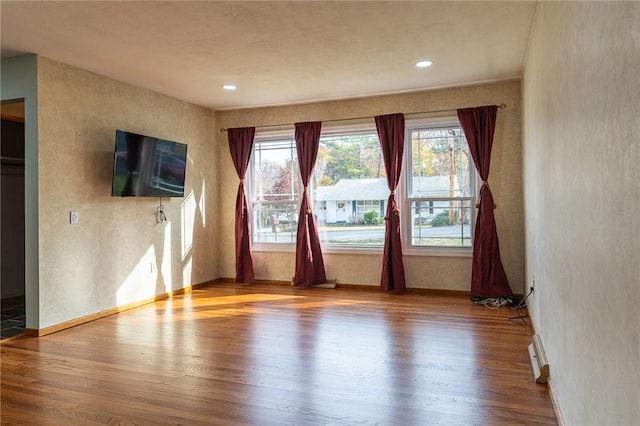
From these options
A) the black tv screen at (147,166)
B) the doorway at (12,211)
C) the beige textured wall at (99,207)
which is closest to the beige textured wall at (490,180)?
the beige textured wall at (99,207)

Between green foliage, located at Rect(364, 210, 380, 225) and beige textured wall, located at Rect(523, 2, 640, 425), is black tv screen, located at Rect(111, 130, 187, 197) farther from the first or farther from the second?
beige textured wall, located at Rect(523, 2, 640, 425)

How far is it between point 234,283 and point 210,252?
0.58 meters

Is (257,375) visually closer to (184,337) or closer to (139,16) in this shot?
(184,337)

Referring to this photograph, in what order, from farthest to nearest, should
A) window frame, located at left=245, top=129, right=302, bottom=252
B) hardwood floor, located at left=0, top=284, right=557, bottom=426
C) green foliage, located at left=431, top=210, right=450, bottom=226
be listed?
window frame, located at left=245, top=129, right=302, bottom=252, green foliage, located at left=431, top=210, right=450, bottom=226, hardwood floor, located at left=0, top=284, right=557, bottom=426

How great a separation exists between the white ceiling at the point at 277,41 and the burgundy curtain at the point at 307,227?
2.92 ft

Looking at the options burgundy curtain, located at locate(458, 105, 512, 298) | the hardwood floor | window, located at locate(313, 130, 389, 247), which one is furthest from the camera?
window, located at locate(313, 130, 389, 247)

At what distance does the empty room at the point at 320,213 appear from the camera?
5.90 ft

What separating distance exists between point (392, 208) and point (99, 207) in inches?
133

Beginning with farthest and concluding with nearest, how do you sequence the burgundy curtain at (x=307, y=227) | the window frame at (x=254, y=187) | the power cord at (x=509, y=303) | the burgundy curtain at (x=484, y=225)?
the window frame at (x=254, y=187), the burgundy curtain at (x=307, y=227), the burgundy curtain at (x=484, y=225), the power cord at (x=509, y=303)

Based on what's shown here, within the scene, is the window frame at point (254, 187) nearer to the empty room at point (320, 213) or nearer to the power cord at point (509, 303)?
the empty room at point (320, 213)

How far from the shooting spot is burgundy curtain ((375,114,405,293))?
5449mm

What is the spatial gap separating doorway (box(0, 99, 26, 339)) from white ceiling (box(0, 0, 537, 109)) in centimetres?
191

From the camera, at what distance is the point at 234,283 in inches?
249

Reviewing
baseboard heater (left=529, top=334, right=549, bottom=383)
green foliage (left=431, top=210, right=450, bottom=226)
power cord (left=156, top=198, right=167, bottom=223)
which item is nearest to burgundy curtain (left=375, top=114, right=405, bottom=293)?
green foliage (left=431, top=210, right=450, bottom=226)
